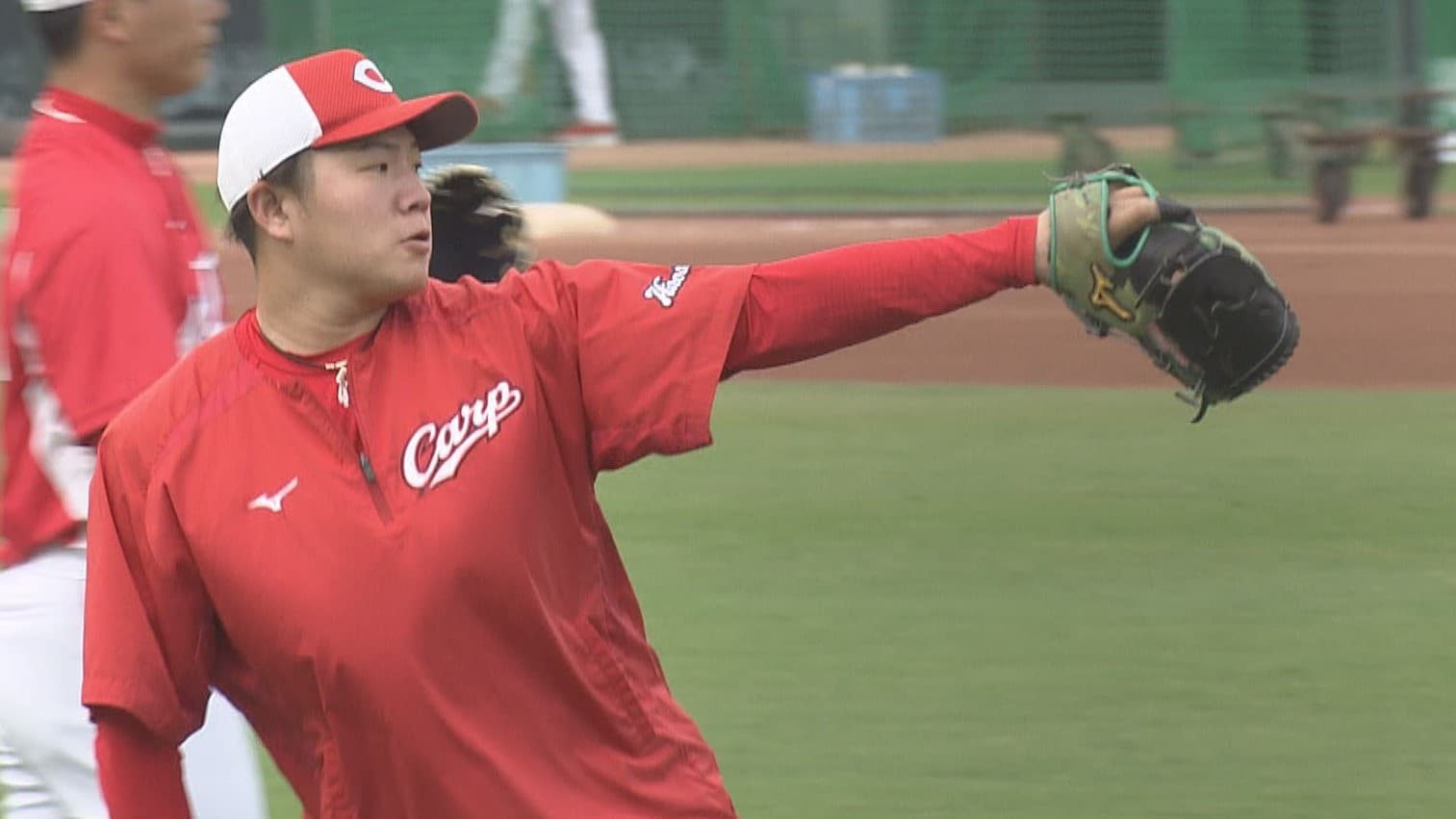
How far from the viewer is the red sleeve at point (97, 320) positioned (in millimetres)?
3355

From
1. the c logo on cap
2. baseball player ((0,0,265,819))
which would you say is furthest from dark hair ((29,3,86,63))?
the c logo on cap

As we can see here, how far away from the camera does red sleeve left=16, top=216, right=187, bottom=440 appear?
11.0ft

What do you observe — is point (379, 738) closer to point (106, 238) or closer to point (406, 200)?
point (406, 200)

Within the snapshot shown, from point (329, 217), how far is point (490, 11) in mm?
14996

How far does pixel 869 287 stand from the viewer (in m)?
2.75

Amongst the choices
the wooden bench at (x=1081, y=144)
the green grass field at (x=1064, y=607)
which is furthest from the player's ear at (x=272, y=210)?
the wooden bench at (x=1081, y=144)

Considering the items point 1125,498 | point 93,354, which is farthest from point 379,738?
point 1125,498

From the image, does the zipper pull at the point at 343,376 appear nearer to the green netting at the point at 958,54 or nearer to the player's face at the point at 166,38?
the player's face at the point at 166,38

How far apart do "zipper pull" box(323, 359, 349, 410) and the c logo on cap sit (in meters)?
0.34

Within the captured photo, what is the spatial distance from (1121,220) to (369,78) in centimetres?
94

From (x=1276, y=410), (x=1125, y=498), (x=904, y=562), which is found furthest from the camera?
(x=1276, y=410)

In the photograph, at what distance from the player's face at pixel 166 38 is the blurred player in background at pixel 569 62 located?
44.1ft

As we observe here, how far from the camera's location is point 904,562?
286 inches

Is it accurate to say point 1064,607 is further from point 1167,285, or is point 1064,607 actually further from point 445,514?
point 445,514
